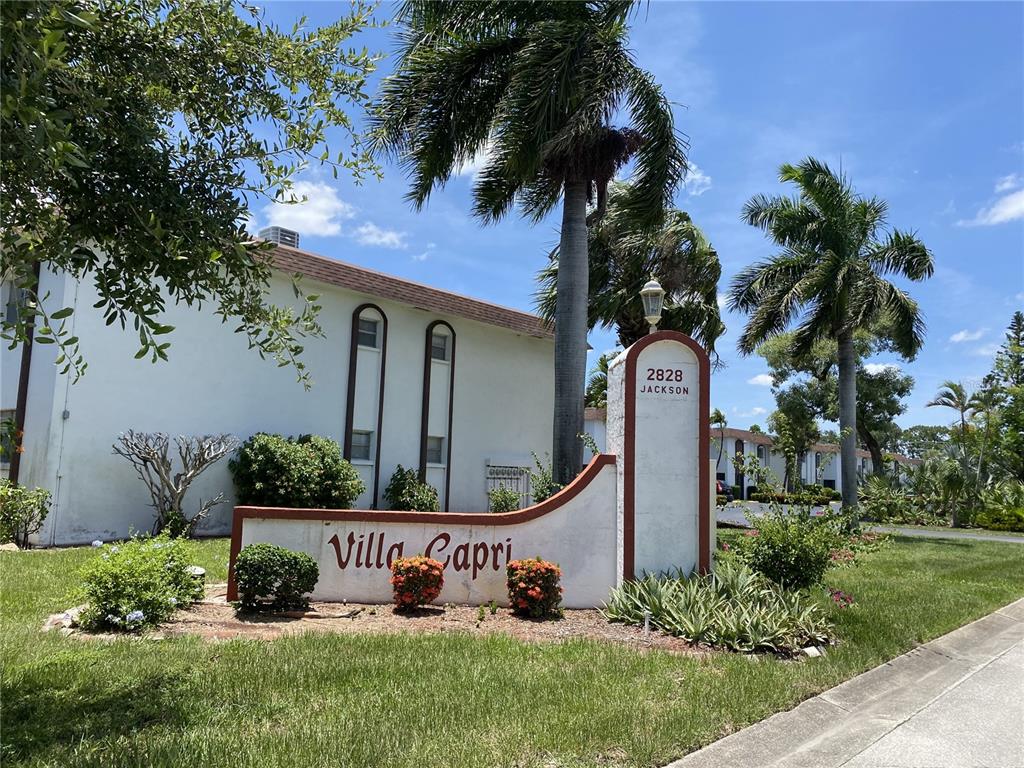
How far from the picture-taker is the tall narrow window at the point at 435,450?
842 inches

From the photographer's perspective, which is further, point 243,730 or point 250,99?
point 250,99

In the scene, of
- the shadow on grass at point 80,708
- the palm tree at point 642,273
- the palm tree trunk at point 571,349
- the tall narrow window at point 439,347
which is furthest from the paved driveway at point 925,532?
the shadow on grass at point 80,708

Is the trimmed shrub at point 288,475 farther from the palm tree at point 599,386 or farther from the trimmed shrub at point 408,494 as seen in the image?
the palm tree at point 599,386

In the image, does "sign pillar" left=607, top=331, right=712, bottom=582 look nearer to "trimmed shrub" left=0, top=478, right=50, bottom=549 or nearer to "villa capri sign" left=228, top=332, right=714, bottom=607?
"villa capri sign" left=228, top=332, right=714, bottom=607

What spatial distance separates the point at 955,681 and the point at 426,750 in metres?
5.30

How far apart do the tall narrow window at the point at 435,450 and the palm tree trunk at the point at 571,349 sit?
8.45 m

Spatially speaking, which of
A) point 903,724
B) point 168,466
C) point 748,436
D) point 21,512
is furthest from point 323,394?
point 748,436

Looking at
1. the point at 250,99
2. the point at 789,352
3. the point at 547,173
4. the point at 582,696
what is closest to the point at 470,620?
the point at 582,696

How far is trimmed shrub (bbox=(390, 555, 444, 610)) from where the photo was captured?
8.27m

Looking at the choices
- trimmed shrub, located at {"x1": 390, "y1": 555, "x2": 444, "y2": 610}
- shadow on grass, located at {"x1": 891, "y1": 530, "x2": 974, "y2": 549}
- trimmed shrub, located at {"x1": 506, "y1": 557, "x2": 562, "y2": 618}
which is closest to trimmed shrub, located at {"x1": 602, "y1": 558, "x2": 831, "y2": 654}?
trimmed shrub, located at {"x1": 506, "y1": 557, "x2": 562, "y2": 618}

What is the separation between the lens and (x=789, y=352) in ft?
76.7

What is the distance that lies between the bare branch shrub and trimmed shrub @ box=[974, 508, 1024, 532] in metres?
29.1

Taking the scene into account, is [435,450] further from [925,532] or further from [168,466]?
[925,532]

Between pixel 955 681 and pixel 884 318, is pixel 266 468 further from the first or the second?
pixel 884 318
